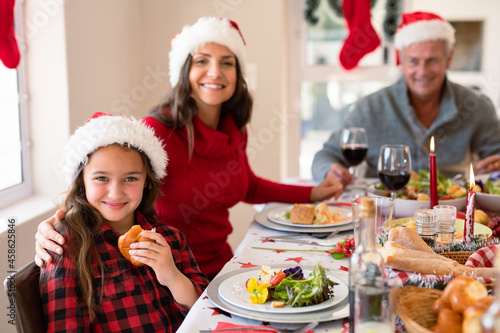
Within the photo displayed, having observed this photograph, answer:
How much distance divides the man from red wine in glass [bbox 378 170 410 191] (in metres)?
0.73

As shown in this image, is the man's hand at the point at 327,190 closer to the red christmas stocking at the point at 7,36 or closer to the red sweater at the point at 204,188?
the red sweater at the point at 204,188

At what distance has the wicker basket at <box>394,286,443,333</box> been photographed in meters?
0.78

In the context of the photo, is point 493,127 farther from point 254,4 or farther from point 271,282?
point 271,282

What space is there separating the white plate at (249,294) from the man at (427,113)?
Result: 50.9 inches

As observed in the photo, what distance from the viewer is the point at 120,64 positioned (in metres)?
2.94

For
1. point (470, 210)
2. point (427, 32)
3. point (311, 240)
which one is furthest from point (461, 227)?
point (427, 32)

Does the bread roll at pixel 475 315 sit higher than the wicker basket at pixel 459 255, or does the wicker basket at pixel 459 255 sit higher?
the bread roll at pixel 475 315

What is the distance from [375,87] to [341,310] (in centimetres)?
304

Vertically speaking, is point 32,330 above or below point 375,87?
below

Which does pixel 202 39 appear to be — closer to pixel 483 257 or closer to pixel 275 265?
pixel 275 265

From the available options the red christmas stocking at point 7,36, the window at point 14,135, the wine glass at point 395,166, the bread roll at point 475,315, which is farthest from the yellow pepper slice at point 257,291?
the window at point 14,135

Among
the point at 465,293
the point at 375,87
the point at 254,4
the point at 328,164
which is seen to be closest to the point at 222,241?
the point at 328,164

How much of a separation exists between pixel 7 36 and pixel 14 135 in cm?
54

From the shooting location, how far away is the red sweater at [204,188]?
1.74m
